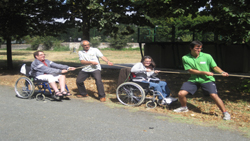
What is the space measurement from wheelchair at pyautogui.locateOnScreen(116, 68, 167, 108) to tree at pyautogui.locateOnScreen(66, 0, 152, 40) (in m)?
4.20

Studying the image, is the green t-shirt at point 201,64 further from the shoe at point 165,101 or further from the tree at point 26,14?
the tree at point 26,14

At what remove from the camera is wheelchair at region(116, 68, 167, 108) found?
631cm

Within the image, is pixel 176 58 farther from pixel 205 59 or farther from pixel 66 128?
pixel 66 128

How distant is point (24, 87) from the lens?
759 centimetres

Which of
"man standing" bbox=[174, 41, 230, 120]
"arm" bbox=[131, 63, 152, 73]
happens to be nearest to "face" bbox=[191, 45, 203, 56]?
"man standing" bbox=[174, 41, 230, 120]

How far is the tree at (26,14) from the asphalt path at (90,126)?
6.25 metres

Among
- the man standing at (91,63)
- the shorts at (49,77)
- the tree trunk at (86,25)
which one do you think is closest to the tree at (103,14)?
the tree trunk at (86,25)

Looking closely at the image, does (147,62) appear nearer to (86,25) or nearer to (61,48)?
(86,25)

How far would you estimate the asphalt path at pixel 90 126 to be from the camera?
448 centimetres

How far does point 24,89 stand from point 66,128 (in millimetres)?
3195

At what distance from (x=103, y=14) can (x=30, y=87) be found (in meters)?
4.20

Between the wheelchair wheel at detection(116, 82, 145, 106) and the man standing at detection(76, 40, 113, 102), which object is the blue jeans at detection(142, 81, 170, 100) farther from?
the man standing at detection(76, 40, 113, 102)

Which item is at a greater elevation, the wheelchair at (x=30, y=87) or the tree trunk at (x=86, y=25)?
the tree trunk at (x=86, y=25)

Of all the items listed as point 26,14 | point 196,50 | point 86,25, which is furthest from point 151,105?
point 26,14
